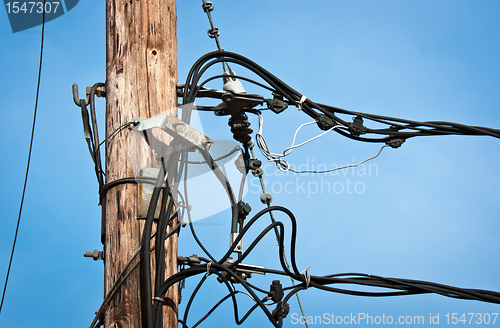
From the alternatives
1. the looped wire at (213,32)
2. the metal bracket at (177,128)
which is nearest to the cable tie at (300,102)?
the looped wire at (213,32)

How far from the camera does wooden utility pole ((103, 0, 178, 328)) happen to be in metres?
2.47

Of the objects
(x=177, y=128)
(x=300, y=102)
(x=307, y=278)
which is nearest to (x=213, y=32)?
(x=300, y=102)

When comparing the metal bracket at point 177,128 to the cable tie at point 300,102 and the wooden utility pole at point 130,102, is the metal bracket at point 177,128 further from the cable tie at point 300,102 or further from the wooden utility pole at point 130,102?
the cable tie at point 300,102

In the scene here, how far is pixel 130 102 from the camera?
2748 millimetres

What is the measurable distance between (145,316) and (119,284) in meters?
0.23

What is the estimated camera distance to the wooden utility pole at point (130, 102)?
2.47 meters

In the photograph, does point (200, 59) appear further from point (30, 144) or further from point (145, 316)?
point (145, 316)

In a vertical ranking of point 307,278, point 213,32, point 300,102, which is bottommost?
point 307,278

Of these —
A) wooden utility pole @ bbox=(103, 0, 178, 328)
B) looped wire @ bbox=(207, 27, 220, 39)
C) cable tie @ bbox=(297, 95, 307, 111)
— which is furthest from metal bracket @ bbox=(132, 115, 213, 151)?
looped wire @ bbox=(207, 27, 220, 39)

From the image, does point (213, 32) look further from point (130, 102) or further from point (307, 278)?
point (307, 278)

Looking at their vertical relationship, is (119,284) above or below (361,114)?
below

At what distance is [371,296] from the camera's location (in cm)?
321

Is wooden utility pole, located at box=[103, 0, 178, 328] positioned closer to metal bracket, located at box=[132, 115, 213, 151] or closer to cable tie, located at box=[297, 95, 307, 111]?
metal bracket, located at box=[132, 115, 213, 151]

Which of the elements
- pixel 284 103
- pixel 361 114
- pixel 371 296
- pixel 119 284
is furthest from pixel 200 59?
pixel 371 296
